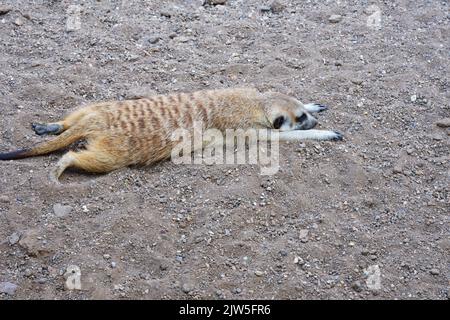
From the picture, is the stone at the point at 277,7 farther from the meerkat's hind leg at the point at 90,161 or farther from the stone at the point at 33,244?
the stone at the point at 33,244

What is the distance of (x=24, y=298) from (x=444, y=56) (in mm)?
2613

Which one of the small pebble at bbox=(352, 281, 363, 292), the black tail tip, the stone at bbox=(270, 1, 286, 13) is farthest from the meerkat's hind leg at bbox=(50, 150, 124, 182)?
the stone at bbox=(270, 1, 286, 13)

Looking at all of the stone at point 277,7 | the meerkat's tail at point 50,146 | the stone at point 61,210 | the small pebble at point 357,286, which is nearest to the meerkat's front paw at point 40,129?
the meerkat's tail at point 50,146

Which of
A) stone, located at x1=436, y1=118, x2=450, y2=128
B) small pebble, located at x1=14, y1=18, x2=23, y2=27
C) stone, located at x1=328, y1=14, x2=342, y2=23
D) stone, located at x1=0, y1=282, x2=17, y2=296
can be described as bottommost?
stone, located at x1=0, y1=282, x2=17, y2=296

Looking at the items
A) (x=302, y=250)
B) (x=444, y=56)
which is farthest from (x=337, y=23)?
(x=302, y=250)

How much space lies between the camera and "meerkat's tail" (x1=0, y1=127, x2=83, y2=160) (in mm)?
2611

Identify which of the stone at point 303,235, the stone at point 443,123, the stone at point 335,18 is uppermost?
the stone at point 335,18

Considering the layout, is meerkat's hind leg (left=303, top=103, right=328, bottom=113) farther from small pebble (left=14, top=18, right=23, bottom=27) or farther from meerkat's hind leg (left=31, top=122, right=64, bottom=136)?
small pebble (left=14, top=18, right=23, bottom=27)

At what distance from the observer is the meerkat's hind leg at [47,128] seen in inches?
110

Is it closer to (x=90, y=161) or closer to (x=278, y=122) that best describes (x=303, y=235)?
(x=278, y=122)

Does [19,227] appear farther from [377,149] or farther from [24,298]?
[377,149]

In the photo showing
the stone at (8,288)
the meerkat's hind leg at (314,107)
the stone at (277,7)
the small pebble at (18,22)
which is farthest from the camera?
the stone at (277,7)

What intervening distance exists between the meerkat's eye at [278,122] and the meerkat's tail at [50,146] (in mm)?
948

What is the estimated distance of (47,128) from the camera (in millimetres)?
2812
